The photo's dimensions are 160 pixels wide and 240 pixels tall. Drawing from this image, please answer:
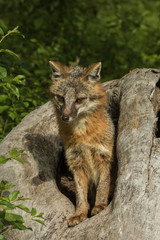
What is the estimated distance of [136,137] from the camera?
4508 millimetres

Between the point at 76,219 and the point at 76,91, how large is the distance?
159 centimetres

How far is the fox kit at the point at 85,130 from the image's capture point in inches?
198

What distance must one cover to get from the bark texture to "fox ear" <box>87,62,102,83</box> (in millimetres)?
546

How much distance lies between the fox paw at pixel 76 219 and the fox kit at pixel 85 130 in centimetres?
14

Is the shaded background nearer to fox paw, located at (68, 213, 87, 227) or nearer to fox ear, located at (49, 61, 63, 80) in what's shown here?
fox ear, located at (49, 61, 63, 80)

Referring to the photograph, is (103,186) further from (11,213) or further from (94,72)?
(11,213)

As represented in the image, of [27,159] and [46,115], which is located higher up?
[46,115]

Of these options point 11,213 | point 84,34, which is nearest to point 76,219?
point 11,213

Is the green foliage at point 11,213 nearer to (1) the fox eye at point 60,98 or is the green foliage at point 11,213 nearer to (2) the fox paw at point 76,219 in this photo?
(2) the fox paw at point 76,219

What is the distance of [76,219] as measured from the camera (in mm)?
4582

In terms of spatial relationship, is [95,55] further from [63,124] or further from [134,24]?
[63,124]

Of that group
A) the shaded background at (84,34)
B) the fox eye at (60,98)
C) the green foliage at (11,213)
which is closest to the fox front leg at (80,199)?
the green foliage at (11,213)

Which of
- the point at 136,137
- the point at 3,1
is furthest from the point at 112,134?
the point at 3,1

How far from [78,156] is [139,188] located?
4.83ft
